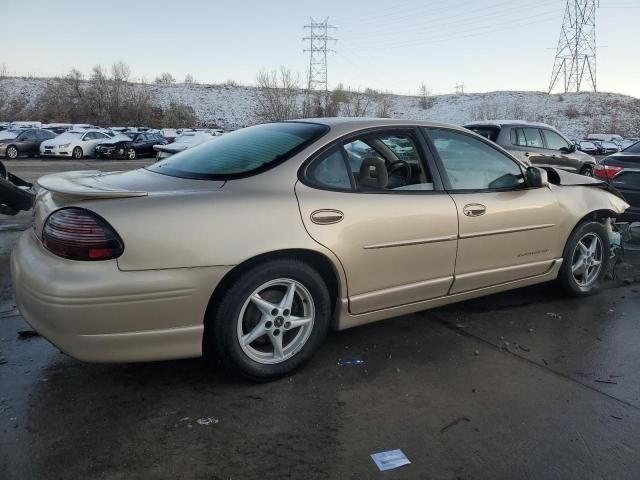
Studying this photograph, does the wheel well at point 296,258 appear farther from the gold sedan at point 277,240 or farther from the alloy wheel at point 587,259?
the alloy wheel at point 587,259

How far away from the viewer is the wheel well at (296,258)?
2.90 metres

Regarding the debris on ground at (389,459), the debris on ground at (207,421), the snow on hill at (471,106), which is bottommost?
the debris on ground at (389,459)

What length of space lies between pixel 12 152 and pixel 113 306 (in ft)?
79.8

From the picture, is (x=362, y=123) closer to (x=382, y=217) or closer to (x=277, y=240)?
(x=382, y=217)

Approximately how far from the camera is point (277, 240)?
9.68 feet

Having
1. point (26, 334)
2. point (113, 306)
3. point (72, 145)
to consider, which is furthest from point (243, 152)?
point (72, 145)

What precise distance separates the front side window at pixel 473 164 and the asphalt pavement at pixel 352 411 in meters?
1.11

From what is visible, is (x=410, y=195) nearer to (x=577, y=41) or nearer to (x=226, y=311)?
(x=226, y=311)

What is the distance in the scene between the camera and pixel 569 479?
2346 millimetres

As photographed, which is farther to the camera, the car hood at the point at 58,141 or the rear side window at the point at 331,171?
the car hood at the point at 58,141

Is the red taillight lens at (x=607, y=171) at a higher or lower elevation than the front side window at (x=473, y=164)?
lower

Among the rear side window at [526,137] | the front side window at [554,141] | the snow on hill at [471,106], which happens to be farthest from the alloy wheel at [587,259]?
the snow on hill at [471,106]

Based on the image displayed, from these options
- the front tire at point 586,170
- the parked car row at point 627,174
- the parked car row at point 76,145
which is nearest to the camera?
the parked car row at point 627,174

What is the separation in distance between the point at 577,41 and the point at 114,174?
6625 cm
